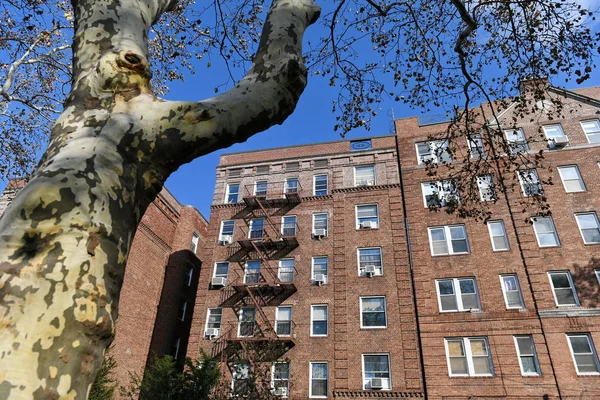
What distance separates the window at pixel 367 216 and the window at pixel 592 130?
12.7m

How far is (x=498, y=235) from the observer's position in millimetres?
21703

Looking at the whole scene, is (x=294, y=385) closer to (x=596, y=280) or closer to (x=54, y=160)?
(x=596, y=280)

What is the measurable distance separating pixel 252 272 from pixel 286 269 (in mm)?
2090

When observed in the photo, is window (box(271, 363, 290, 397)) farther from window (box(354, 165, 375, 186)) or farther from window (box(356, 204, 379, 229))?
window (box(354, 165, 375, 186))

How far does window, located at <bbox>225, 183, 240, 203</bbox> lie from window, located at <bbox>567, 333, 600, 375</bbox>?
20.4 meters

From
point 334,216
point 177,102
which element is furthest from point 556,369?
point 177,102

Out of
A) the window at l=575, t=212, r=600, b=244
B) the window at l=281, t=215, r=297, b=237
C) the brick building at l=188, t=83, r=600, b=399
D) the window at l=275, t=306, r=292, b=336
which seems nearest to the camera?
the brick building at l=188, t=83, r=600, b=399

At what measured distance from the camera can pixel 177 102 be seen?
2719mm

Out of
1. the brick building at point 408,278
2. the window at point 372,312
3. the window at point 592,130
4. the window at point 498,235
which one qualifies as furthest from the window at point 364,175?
the window at point 592,130

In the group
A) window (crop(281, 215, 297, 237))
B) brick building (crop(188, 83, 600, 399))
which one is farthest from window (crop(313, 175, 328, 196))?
window (crop(281, 215, 297, 237))

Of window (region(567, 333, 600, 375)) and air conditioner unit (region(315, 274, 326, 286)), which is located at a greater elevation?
air conditioner unit (region(315, 274, 326, 286))

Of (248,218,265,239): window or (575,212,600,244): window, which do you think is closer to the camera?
(575,212,600,244): window

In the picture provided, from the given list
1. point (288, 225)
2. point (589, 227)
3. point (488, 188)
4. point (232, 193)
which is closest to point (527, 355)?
point (589, 227)

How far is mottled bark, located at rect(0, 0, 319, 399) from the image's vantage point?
1664 millimetres
